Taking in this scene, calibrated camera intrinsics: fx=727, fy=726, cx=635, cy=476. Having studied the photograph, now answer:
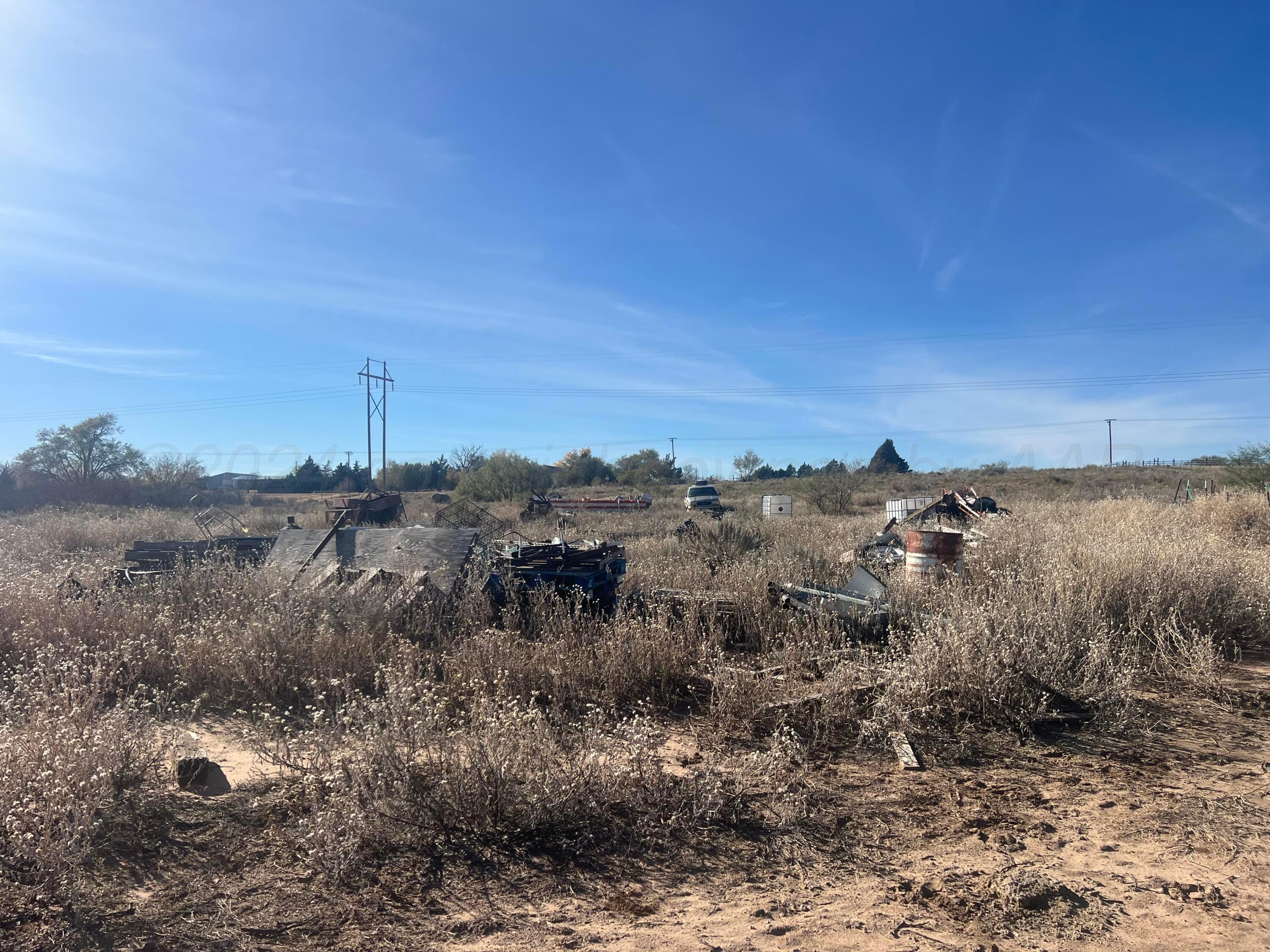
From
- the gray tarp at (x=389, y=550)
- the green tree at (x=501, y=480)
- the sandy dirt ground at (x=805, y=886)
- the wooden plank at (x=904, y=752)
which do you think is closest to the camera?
the sandy dirt ground at (x=805, y=886)

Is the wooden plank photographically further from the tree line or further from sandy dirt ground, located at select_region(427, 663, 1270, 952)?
the tree line

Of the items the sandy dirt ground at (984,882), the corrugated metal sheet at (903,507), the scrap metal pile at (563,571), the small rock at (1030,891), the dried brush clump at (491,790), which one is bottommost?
the sandy dirt ground at (984,882)

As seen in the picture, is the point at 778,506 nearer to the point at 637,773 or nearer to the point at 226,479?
the point at 637,773

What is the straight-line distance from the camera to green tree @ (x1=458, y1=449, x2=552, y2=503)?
3148 cm

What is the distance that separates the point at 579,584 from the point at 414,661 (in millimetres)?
2249

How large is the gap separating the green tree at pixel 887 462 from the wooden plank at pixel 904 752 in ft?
169

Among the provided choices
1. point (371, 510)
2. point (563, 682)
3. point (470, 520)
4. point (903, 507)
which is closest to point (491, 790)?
point (563, 682)

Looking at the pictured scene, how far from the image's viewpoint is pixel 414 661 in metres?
5.31

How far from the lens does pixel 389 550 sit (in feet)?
25.7

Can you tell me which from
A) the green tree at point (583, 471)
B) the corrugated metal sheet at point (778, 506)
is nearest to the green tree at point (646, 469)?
the green tree at point (583, 471)

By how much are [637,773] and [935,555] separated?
5394 mm

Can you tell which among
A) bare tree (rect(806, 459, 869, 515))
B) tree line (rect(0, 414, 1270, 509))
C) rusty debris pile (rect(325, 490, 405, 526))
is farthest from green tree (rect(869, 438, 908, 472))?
rusty debris pile (rect(325, 490, 405, 526))

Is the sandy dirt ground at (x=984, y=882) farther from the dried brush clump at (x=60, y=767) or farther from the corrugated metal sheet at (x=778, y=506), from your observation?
the corrugated metal sheet at (x=778, y=506)

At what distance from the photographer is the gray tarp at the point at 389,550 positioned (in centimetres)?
731
